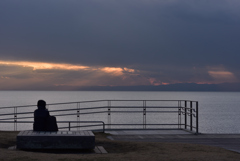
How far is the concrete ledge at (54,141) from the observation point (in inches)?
345

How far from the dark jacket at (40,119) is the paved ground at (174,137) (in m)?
3.93

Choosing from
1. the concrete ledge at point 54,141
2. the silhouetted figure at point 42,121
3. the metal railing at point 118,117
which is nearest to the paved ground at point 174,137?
the metal railing at point 118,117

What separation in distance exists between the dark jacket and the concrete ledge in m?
0.82

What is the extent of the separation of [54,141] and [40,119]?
1207 millimetres

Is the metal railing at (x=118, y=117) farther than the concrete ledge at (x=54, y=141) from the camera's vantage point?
Yes

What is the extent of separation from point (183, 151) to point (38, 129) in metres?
3.81

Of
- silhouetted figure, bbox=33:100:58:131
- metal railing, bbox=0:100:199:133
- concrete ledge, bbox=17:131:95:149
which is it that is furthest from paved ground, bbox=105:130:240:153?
concrete ledge, bbox=17:131:95:149

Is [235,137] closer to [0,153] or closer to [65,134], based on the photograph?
[65,134]

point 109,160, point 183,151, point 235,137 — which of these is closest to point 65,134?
point 109,160

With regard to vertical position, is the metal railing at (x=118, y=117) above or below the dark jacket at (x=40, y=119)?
below

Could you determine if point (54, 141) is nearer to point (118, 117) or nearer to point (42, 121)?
point (42, 121)

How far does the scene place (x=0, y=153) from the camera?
791 centimetres

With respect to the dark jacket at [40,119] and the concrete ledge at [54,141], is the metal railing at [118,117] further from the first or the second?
the concrete ledge at [54,141]

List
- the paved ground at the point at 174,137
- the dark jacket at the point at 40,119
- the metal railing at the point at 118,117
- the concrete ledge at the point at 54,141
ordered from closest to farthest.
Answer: the concrete ledge at the point at 54,141
the dark jacket at the point at 40,119
the paved ground at the point at 174,137
the metal railing at the point at 118,117
